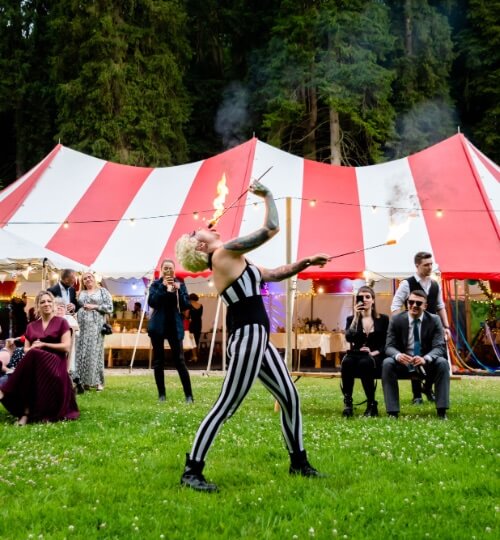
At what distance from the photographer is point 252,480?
136 inches

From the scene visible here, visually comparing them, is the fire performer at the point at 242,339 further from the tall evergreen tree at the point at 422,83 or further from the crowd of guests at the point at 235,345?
the tall evergreen tree at the point at 422,83

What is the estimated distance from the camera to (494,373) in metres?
12.1

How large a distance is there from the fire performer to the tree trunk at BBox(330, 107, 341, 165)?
51.6 feet

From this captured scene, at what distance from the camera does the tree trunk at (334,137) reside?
744 inches

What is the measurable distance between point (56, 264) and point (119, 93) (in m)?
11.4

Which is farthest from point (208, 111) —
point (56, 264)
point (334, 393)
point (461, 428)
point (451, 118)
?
point (461, 428)

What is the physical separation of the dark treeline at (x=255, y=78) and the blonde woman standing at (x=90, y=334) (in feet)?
38.6

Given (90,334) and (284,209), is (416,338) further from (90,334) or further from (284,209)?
(284,209)

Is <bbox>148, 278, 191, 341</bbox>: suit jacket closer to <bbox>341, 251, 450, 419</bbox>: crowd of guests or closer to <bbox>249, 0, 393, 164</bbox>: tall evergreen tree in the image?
<bbox>341, 251, 450, 419</bbox>: crowd of guests

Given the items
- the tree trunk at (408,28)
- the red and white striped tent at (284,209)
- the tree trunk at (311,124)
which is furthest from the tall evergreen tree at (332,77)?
the red and white striped tent at (284,209)

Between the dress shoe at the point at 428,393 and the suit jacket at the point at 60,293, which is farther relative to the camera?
the suit jacket at the point at 60,293

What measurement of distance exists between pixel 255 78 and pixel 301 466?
1982cm

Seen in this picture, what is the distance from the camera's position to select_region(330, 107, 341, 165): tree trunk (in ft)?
62.0

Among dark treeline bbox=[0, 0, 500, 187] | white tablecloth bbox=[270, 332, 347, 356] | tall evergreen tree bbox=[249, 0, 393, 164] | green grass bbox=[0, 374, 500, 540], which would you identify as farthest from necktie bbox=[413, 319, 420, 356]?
dark treeline bbox=[0, 0, 500, 187]
